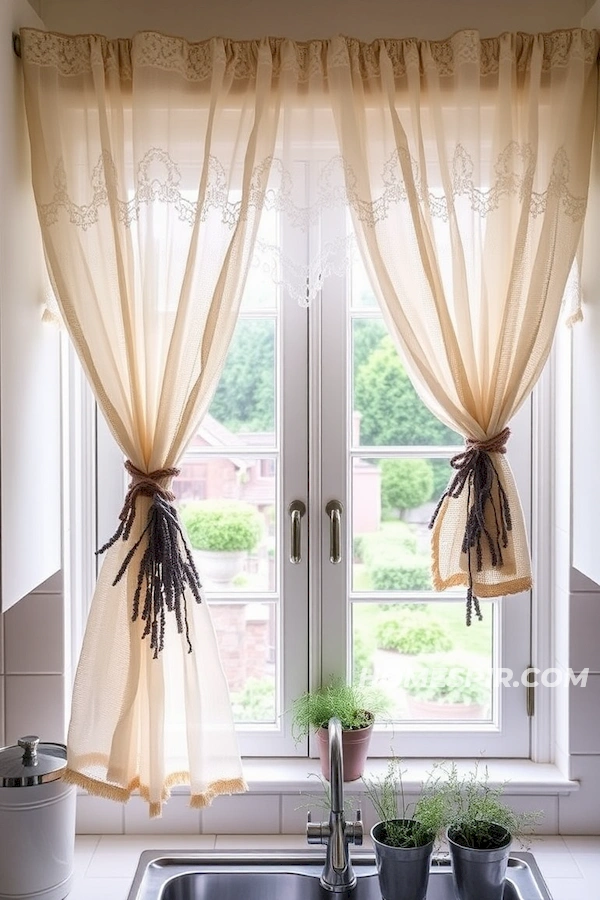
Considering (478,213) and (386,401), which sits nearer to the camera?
(478,213)

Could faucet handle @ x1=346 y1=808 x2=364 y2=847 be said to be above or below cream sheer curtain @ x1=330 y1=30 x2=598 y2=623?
below

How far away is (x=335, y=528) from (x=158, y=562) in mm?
479

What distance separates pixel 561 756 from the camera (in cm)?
198

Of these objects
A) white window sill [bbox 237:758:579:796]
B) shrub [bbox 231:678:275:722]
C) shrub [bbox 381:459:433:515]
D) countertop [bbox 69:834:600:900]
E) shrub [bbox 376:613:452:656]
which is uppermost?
shrub [bbox 381:459:433:515]

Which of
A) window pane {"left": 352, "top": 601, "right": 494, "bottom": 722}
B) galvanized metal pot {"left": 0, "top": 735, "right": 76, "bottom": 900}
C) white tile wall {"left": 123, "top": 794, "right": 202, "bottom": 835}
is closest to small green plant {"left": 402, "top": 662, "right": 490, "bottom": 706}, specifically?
window pane {"left": 352, "top": 601, "right": 494, "bottom": 722}

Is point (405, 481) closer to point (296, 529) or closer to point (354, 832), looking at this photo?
point (296, 529)

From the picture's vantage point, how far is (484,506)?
1743 millimetres

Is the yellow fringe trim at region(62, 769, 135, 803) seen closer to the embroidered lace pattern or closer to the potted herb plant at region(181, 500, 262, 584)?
the potted herb plant at region(181, 500, 262, 584)

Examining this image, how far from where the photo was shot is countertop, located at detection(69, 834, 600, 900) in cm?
172

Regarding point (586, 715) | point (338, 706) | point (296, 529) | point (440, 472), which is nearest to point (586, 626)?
point (586, 715)

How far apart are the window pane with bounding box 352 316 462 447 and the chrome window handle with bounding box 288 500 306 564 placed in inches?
7.8

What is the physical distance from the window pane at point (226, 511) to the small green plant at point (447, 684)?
40cm

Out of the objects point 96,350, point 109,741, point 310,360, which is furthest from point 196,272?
point 109,741

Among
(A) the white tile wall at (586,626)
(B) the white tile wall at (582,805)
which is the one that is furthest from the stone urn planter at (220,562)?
(B) the white tile wall at (582,805)
